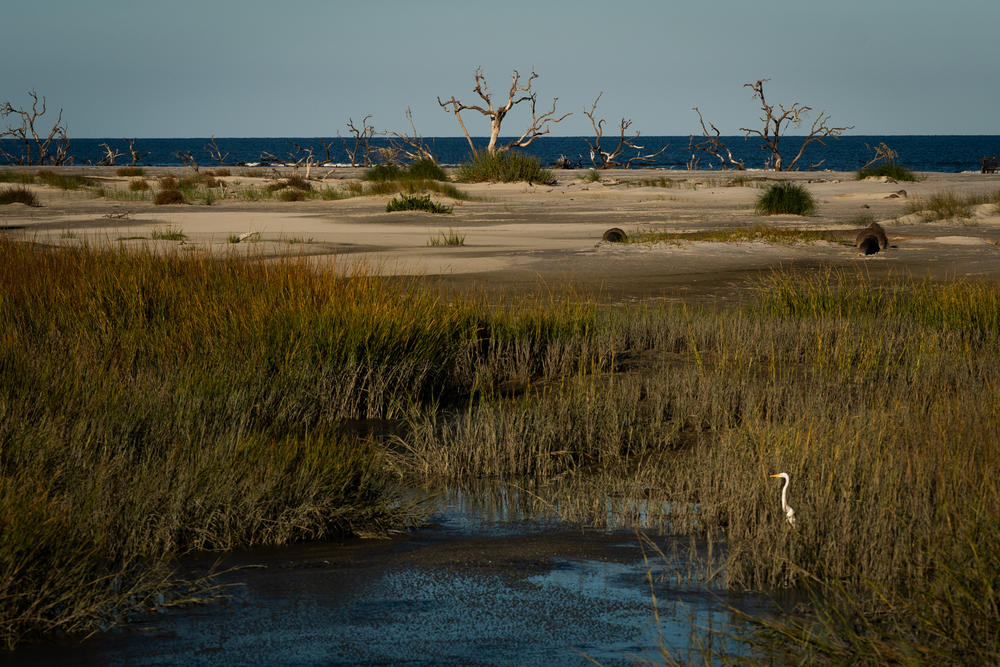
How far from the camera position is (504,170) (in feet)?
123

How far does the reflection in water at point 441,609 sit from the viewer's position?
Result: 3.68m

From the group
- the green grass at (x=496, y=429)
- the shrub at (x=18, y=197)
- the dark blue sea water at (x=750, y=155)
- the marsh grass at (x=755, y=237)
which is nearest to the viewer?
the green grass at (x=496, y=429)

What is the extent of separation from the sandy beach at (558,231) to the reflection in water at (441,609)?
4.51 metres

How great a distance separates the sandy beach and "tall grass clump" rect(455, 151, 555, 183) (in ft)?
2.09

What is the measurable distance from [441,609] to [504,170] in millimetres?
34065

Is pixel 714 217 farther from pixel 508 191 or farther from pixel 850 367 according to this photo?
pixel 850 367

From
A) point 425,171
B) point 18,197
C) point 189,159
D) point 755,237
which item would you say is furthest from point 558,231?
point 189,159

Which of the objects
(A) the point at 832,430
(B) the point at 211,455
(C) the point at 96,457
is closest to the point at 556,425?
(A) the point at 832,430

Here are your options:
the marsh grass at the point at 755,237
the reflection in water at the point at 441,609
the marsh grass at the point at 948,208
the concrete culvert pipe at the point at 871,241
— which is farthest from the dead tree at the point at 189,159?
the reflection in water at the point at 441,609

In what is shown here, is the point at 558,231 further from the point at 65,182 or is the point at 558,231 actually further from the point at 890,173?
the point at 890,173

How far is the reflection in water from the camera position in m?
3.68

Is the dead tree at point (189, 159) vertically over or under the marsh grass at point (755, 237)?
over

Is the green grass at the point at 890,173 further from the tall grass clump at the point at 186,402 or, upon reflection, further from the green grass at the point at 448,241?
the tall grass clump at the point at 186,402

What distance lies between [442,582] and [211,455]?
135cm
